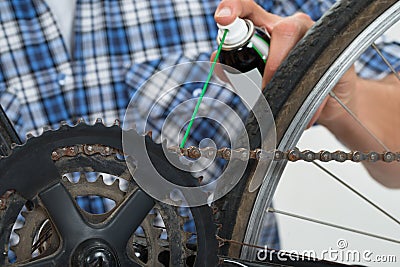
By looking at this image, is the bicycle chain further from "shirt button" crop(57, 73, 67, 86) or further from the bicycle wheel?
"shirt button" crop(57, 73, 67, 86)

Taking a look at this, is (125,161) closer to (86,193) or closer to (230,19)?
(86,193)

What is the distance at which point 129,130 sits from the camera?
17.6 inches

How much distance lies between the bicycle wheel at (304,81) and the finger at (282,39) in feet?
0.16

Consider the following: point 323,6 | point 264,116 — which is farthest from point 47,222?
point 323,6

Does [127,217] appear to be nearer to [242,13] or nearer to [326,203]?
[242,13]

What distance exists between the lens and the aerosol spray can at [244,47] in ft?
1.84

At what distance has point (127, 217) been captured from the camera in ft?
1.51

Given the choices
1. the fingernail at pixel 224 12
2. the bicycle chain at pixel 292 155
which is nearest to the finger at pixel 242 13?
the fingernail at pixel 224 12

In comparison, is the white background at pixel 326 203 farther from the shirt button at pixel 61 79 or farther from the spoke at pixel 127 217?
the spoke at pixel 127 217

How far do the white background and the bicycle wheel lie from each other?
0.46m

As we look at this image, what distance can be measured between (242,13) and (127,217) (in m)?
0.26

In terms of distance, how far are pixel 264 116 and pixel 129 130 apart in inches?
5.1

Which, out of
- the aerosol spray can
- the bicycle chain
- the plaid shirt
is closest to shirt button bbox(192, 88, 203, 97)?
the plaid shirt

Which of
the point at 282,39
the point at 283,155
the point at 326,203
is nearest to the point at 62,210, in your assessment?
the point at 283,155
